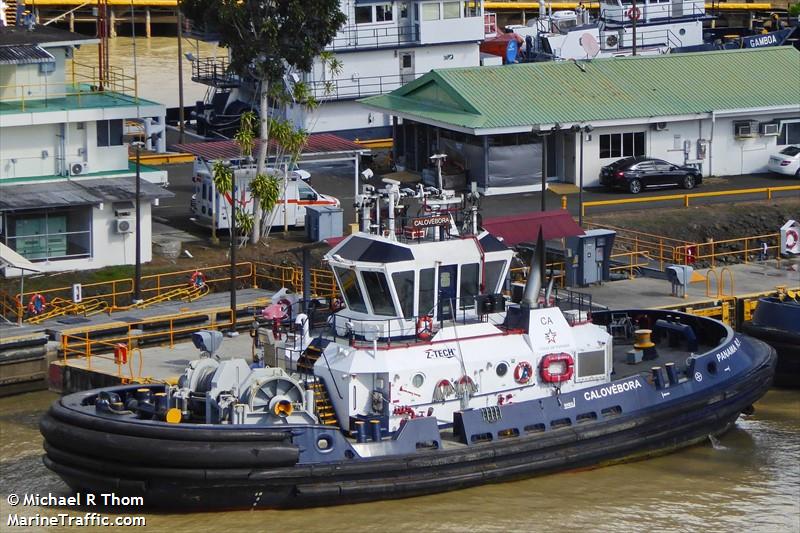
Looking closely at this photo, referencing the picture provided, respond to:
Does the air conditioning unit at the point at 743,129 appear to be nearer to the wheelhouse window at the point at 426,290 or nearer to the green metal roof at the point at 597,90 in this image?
the green metal roof at the point at 597,90

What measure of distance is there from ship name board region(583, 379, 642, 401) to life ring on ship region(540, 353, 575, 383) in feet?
1.48

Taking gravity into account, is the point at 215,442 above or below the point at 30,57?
below

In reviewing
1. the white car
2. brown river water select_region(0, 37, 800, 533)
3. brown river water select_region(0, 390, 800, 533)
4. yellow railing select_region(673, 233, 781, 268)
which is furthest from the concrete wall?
the white car

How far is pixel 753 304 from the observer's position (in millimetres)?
37312

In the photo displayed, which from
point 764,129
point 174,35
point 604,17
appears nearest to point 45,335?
point 764,129

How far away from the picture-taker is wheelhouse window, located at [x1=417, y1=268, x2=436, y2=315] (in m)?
28.0

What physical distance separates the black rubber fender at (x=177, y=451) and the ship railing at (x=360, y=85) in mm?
31399

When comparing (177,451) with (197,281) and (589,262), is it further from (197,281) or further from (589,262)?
(589,262)

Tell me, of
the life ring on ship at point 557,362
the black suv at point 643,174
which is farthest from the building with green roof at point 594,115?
the life ring on ship at point 557,362

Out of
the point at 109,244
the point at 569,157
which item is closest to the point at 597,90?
the point at 569,157

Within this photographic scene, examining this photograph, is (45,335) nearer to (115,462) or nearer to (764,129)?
(115,462)

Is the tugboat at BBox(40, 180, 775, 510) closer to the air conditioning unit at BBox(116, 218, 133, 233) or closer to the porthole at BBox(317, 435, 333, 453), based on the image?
the porthole at BBox(317, 435, 333, 453)

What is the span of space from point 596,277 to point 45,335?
493 inches

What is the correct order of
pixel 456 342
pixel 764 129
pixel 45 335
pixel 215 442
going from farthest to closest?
pixel 764 129
pixel 45 335
pixel 456 342
pixel 215 442
